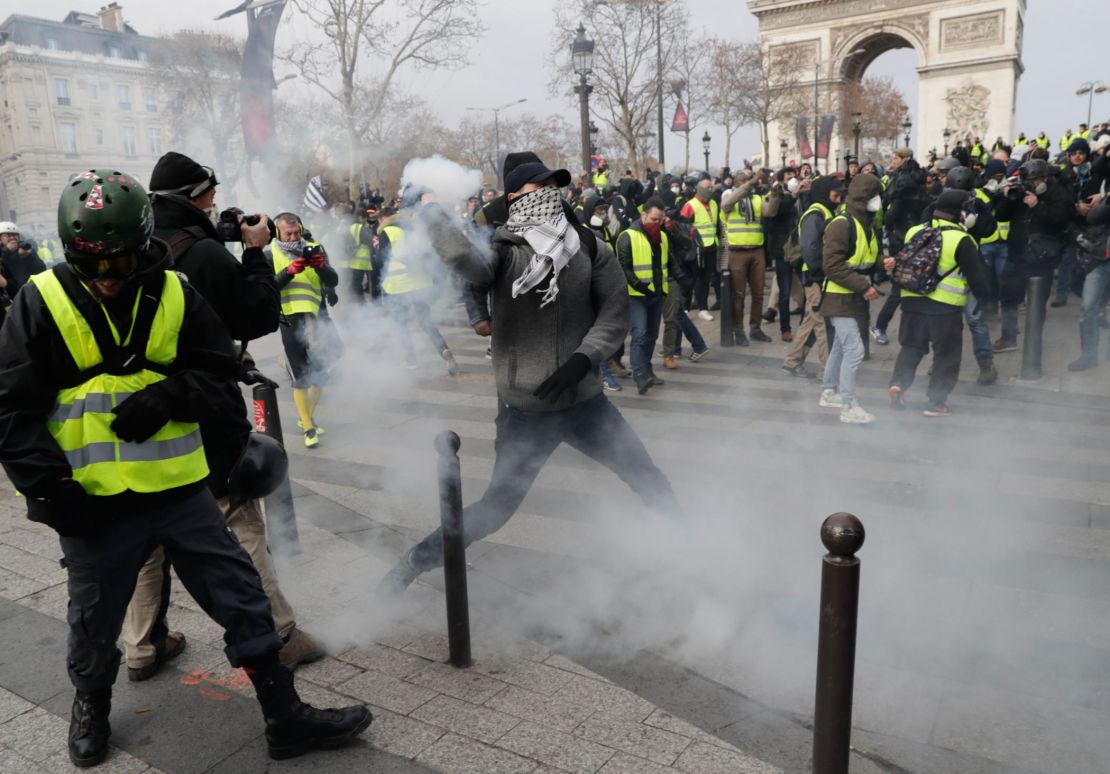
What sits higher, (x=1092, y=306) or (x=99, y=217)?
(x=99, y=217)

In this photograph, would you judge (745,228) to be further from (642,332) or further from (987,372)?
(987,372)

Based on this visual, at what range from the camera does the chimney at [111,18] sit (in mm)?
14531

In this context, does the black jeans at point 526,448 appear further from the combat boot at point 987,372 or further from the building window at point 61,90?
the building window at point 61,90

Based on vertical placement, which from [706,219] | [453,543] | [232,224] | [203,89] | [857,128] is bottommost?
[453,543]

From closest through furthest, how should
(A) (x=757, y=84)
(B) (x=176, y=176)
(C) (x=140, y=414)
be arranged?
1. (C) (x=140, y=414)
2. (B) (x=176, y=176)
3. (A) (x=757, y=84)

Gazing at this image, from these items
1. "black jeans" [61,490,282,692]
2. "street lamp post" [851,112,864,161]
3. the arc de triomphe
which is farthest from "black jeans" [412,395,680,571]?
the arc de triomphe

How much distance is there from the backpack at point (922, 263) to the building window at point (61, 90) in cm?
1123

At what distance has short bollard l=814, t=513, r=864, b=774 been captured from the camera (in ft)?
6.89

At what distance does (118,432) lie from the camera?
7.46 ft

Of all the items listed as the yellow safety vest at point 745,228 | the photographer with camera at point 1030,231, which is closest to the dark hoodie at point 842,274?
the yellow safety vest at point 745,228

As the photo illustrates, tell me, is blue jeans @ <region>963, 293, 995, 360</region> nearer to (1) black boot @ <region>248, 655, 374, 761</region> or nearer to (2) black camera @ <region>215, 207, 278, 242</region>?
(2) black camera @ <region>215, 207, 278, 242</region>

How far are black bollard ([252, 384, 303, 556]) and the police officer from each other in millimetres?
1685

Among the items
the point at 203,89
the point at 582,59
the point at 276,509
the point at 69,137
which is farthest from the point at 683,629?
the point at 203,89

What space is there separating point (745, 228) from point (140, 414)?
26.9ft
